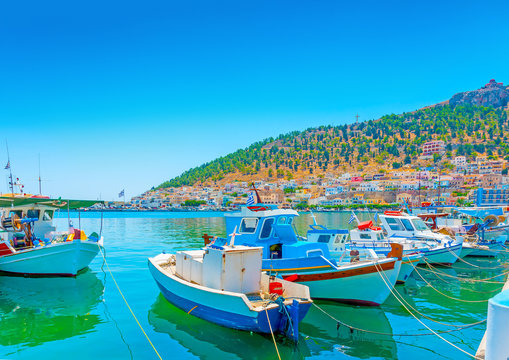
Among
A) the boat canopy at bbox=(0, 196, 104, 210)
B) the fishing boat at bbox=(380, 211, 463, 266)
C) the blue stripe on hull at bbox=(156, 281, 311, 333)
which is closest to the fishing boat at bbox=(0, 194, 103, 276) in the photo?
the boat canopy at bbox=(0, 196, 104, 210)

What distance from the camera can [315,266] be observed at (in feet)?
45.5

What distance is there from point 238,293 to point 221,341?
152 cm

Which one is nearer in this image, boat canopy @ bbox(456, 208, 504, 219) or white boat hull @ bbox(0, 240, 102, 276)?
white boat hull @ bbox(0, 240, 102, 276)

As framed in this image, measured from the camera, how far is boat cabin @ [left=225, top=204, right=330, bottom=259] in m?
15.1

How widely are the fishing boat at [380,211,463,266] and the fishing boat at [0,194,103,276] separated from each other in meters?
18.2

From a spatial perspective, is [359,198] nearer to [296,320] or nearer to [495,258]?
[495,258]

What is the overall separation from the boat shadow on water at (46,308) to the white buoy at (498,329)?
37.0 feet

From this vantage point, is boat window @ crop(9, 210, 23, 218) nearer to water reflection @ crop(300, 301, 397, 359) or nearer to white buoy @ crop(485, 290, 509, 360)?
water reflection @ crop(300, 301, 397, 359)

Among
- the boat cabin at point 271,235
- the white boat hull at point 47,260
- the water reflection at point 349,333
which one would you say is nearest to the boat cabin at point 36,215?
the white boat hull at point 47,260

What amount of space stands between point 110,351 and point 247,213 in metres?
7.48

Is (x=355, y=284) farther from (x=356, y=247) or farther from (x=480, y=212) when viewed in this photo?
(x=480, y=212)

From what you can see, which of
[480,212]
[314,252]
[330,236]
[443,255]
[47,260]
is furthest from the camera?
[480,212]

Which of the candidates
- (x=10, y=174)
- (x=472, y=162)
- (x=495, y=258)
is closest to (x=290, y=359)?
(x=10, y=174)

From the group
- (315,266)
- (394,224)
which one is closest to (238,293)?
(315,266)
